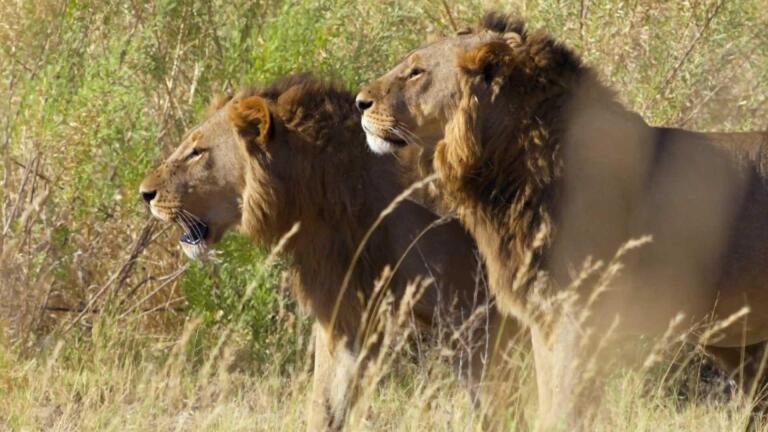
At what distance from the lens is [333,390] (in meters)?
6.77

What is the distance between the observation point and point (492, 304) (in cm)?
656

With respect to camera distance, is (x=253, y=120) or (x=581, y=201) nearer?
(x=581, y=201)

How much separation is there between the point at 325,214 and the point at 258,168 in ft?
1.19

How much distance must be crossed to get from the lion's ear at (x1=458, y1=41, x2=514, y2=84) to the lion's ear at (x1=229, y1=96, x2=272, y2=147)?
106 centimetres

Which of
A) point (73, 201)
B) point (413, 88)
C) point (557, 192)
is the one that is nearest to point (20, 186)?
point (73, 201)

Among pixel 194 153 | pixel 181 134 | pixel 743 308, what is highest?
pixel 743 308

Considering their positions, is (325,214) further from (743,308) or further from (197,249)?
(743,308)

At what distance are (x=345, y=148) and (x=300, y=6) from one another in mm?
1316

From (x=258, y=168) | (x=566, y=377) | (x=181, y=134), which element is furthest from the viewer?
(x=181, y=134)

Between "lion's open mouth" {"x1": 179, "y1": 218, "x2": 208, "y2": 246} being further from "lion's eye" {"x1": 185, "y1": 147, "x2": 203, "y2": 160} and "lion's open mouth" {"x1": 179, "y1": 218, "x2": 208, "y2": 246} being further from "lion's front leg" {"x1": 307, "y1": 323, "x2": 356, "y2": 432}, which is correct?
"lion's front leg" {"x1": 307, "y1": 323, "x2": 356, "y2": 432}

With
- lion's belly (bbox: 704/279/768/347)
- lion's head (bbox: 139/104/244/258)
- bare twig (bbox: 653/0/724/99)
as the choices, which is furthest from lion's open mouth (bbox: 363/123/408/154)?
bare twig (bbox: 653/0/724/99)

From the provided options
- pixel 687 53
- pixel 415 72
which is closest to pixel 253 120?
pixel 415 72

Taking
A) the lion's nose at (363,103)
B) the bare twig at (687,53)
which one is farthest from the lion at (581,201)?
the bare twig at (687,53)

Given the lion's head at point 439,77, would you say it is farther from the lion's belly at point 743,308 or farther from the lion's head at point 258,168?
the lion's belly at point 743,308
